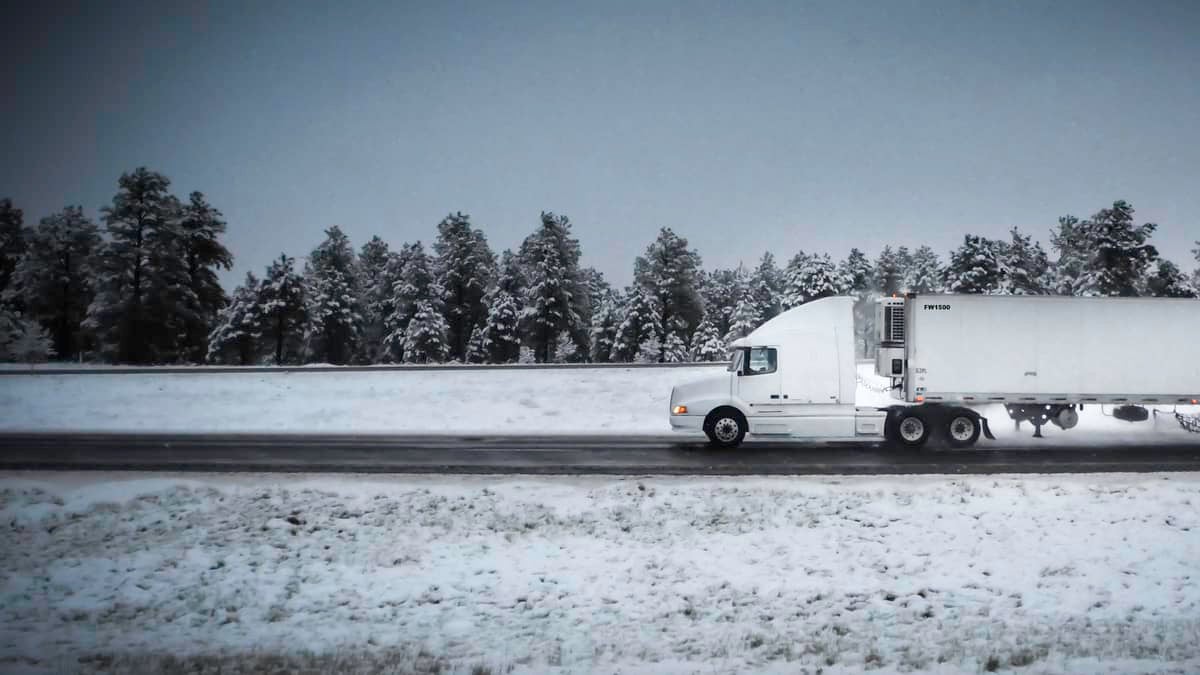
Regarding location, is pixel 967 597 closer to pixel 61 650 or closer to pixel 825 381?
pixel 825 381

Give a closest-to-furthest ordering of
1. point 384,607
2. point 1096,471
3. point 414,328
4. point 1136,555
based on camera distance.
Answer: point 384,607, point 1136,555, point 1096,471, point 414,328

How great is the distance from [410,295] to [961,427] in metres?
51.9

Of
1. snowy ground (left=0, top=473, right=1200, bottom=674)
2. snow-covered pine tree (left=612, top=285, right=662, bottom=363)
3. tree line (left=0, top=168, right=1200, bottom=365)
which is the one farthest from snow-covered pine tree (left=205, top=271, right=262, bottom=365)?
snowy ground (left=0, top=473, right=1200, bottom=674)

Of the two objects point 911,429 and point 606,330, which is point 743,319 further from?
point 911,429

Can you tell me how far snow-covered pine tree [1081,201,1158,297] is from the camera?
5391 cm

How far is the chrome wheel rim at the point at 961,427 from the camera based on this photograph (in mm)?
18062

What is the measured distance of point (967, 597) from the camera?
922cm

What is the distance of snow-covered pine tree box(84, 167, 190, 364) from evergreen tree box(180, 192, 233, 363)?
191 cm

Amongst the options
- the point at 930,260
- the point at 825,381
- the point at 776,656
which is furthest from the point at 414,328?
the point at 930,260

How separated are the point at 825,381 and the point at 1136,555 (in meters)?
7.94

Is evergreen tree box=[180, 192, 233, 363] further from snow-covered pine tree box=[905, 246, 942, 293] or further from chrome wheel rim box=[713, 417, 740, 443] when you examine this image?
snow-covered pine tree box=[905, 246, 942, 293]

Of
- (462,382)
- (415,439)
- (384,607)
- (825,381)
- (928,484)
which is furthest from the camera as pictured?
(462,382)

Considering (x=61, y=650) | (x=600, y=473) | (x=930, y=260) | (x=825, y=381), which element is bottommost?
(x=61, y=650)

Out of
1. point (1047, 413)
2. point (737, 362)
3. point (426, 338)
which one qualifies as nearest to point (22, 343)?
point (426, 338)
